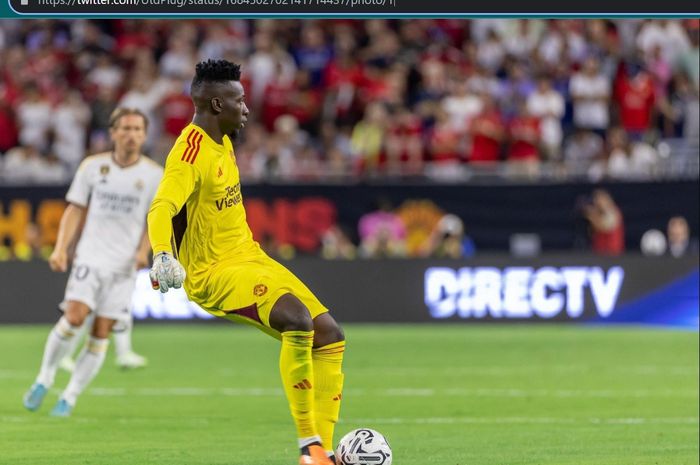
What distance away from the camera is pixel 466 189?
2145 cm

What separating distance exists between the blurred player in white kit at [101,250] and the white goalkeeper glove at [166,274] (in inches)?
165

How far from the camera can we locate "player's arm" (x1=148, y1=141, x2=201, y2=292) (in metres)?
7.63

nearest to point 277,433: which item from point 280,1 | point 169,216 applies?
point 169,216

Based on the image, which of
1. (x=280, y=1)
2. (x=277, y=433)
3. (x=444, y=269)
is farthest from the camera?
(x=444, y=269)

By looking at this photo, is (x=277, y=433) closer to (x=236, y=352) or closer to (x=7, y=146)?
(x=236, y=352)

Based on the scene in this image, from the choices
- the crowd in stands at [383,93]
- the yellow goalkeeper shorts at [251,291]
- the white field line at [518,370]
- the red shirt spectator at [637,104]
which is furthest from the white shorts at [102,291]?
the red shirt spectator at [637,104]

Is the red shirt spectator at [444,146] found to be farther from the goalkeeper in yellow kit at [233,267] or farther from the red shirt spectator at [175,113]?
the goalkeeper in yellow kit at [233,267]

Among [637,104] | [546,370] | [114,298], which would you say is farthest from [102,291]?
[637,104]

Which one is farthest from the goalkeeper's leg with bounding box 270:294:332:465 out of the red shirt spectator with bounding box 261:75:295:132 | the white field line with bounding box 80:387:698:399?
the red shirt spectator with bounding box 261:75:295:132

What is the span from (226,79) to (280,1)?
0.70 m

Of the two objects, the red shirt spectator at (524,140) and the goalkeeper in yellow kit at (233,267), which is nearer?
the goalkeeper in yellow kit at (233,267)

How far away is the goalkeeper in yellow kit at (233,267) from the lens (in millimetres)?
8109

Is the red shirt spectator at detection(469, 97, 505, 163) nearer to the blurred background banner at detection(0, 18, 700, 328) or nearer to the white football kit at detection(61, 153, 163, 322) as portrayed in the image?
the blurred background banner at detection(0, 18, 700, 328)

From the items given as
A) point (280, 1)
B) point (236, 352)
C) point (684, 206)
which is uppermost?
point (280, 1)
